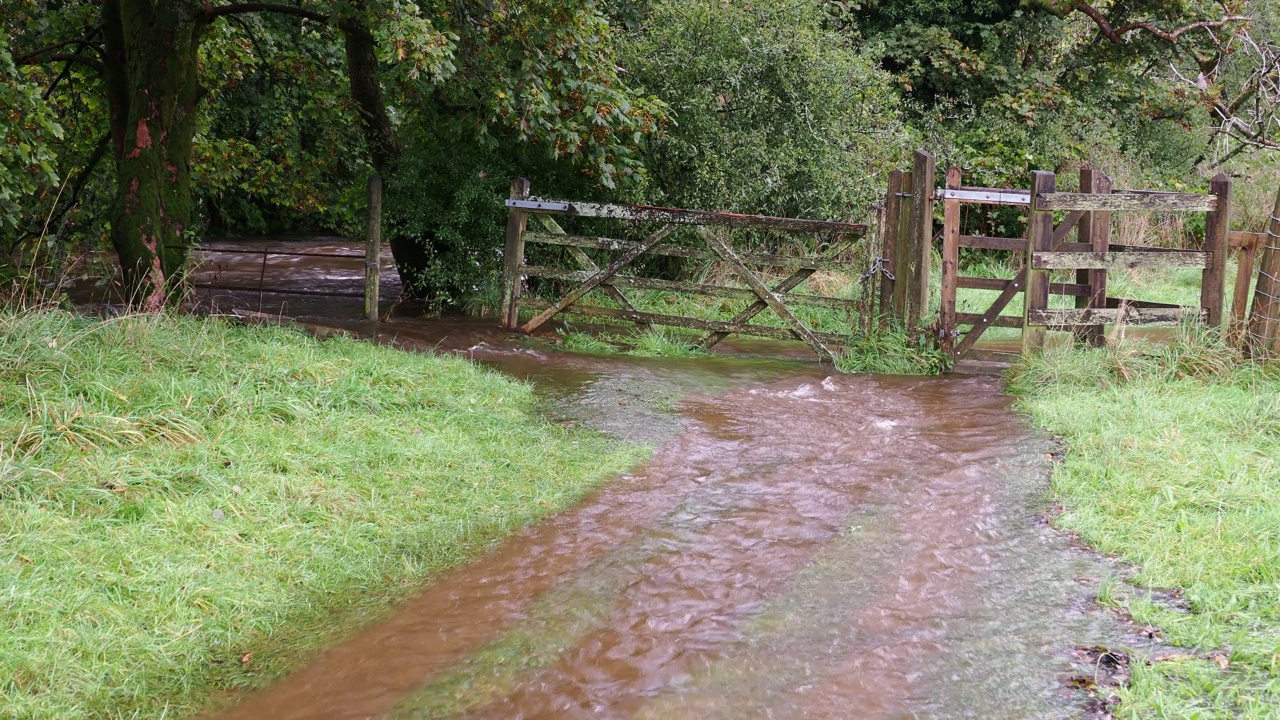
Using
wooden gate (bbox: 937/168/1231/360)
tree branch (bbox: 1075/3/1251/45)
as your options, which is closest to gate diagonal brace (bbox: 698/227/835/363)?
wooden gate (bbox: 937/168/1231/360)

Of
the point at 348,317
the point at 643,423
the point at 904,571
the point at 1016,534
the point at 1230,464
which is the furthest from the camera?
the point at 348,317

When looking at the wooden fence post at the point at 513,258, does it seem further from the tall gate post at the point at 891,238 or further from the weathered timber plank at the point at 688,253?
the tall gate post at the point at 891,238

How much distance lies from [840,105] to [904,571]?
11.3 m

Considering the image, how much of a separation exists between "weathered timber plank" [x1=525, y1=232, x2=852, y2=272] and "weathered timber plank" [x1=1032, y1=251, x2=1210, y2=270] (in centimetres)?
A: 217

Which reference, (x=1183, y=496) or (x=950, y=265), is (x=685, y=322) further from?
(x=1183, y=496)

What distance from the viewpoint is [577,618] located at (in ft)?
16.5

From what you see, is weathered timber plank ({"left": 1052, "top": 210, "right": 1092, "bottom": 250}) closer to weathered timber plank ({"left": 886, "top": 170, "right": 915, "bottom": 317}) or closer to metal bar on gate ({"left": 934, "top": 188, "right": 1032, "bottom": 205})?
metal bar on gate ({"left": 934, "top": 188, "right": 1032, "bottom": 205})

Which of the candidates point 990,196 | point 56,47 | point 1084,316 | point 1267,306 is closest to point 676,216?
point 990,196

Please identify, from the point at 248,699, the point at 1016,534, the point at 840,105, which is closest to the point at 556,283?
the point at 840,105

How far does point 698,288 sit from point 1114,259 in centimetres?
440

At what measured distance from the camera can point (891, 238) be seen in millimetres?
11094

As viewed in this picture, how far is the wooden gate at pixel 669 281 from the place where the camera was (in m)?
11.5

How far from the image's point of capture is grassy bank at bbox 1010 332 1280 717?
4285 millimetres

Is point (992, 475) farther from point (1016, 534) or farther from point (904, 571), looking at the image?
point (904, 571)
